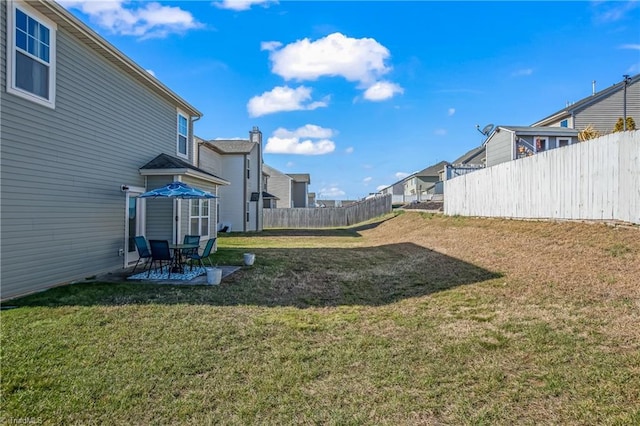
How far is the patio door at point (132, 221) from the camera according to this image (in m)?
9.45

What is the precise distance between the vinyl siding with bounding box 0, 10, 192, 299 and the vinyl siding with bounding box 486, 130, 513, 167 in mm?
18535

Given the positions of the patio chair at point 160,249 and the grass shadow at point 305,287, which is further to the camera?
the patio chair at point 160,249

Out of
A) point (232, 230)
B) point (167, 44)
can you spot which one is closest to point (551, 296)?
point (167, 44)

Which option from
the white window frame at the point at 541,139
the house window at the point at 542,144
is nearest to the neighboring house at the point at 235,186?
the white window frame at the point at 541,139

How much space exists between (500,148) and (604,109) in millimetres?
8576

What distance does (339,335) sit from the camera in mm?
4727

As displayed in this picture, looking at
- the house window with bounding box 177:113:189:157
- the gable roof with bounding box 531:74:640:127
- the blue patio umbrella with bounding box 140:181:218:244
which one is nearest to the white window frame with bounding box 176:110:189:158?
the house window with bounding box 177:113:189:157

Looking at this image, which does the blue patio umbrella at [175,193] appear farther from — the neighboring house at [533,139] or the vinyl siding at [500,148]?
the vinyl siding at [500,148]

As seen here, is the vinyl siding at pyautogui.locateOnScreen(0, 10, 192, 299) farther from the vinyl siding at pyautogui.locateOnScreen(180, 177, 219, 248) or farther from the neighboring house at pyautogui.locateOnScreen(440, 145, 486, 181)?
the neighboring house at pyautogui.locateOnScreen(440, 145, 486, 181)

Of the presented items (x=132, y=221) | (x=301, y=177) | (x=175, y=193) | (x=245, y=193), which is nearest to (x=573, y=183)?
(x=175, y=193)

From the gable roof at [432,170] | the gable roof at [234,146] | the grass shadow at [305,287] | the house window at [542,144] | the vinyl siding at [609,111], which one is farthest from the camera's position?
the gable roof at [432,170]

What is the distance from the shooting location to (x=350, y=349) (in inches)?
168

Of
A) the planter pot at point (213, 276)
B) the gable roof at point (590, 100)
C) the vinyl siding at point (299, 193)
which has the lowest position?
the planter pot at point (213, 276)

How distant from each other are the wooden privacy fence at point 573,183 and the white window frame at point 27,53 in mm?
11450
